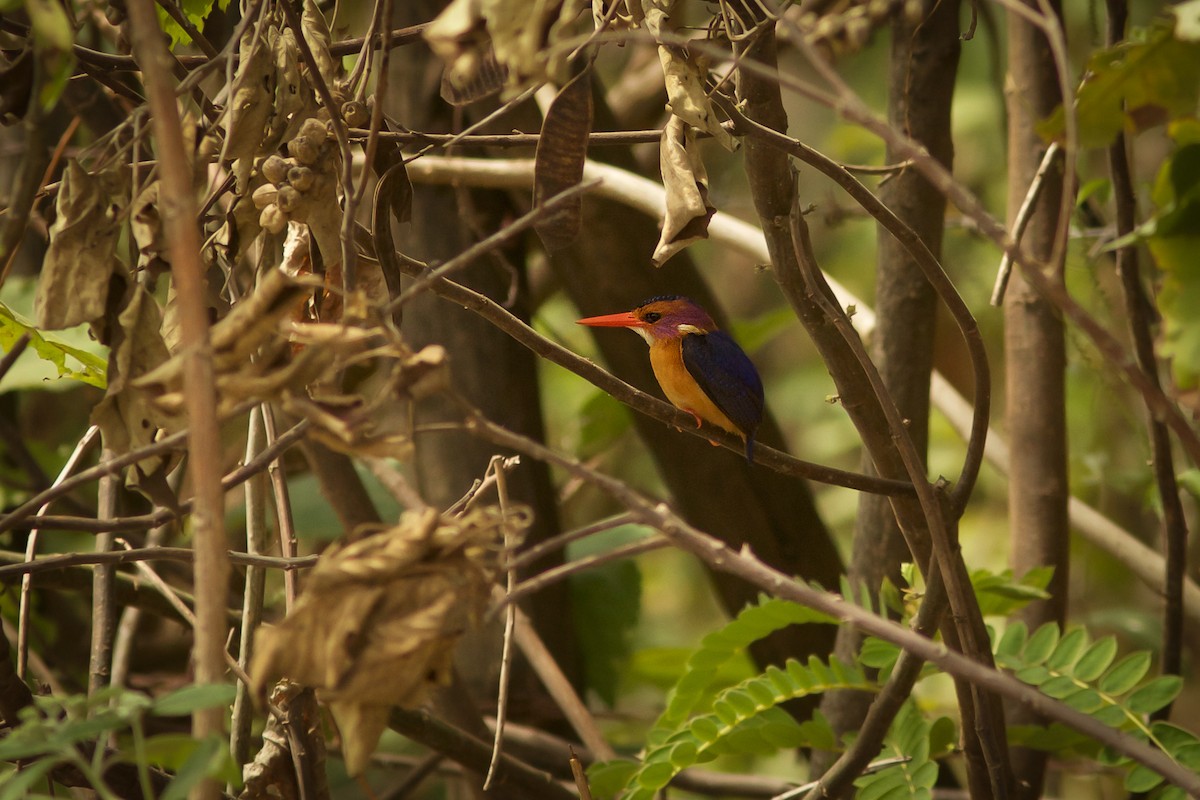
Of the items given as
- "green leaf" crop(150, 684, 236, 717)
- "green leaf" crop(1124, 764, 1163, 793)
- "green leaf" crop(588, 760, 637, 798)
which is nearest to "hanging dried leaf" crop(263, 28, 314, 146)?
"green leaf" crop(150, 684, 236, 717)

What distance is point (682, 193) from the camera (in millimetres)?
1341

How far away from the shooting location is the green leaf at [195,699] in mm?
896

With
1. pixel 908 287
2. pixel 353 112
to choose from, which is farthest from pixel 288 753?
pixel 908 287

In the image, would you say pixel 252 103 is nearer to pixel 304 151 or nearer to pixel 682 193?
pixel 304 151

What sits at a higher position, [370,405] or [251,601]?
[370,405]

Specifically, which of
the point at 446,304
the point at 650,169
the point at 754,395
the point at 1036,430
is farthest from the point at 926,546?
the point at 650,169

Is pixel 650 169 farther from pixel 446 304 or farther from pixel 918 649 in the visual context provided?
→ pixel 918 649

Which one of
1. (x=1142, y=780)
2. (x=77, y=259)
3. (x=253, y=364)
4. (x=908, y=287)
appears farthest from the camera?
(x=908, y=287)

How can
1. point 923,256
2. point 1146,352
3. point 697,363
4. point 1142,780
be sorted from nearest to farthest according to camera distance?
point 923,256 < point 1142,780 < point 1146,352 < point 697,363

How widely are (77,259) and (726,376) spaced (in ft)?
4.83

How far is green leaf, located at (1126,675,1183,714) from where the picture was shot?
185cm

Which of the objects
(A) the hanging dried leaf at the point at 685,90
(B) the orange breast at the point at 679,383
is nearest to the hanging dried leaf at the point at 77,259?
(A) the hanging dried leaf at the point at 685,90

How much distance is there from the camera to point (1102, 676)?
1.95 m

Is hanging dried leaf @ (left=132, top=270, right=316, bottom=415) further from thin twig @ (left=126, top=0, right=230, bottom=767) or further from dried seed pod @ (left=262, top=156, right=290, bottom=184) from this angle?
dried seed pod @ (left=262, top=156, right=290, bottom=184)
